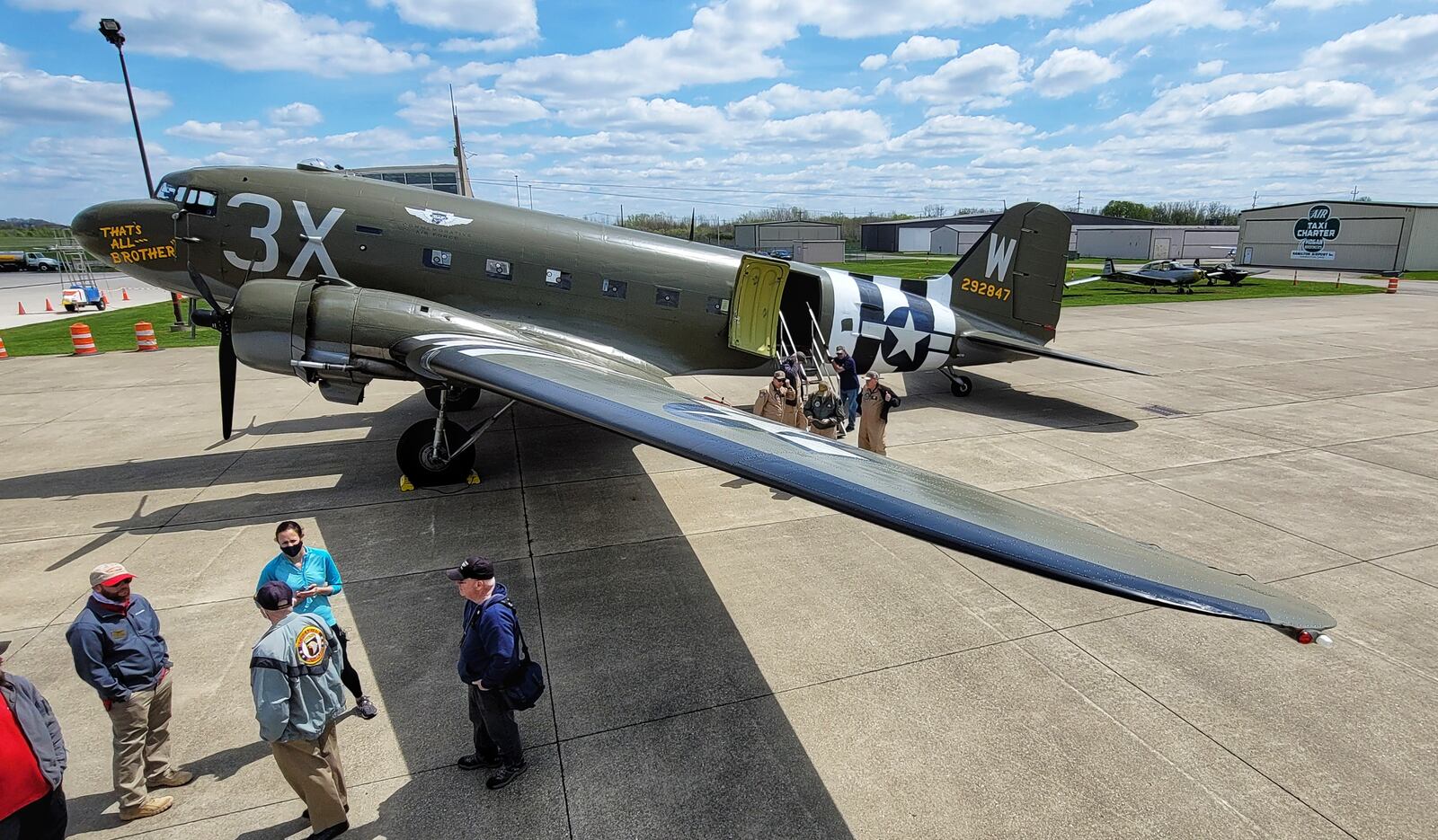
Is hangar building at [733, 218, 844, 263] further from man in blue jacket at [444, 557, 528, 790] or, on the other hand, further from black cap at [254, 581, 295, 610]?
black cap at [254, 581, 295, 610]

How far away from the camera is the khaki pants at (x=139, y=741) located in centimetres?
404

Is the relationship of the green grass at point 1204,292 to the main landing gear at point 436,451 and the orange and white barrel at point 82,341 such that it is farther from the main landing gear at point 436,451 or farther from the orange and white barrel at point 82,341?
the orange and white barrel at point 82,341

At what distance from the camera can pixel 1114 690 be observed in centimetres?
538

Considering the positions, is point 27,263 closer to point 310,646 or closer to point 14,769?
point 14,769

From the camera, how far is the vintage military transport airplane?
5020 mm

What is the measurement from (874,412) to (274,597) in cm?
739

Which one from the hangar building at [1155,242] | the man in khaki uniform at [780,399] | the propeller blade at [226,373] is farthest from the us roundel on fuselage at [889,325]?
the hangar building at [1155,242]

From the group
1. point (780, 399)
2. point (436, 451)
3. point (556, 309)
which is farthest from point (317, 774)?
point (556, 309)

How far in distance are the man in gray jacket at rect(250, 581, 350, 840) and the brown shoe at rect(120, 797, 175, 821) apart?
3.53ft

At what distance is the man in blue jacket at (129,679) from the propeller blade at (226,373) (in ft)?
18.2

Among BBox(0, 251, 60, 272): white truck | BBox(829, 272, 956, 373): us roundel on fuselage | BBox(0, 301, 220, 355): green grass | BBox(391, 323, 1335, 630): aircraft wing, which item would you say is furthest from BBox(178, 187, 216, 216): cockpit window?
BBox(0, 251, 60, 272): white truck

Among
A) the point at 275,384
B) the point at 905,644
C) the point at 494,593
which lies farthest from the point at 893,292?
the point at 275,384

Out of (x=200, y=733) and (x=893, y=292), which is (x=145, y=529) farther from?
(x=893, y=292)

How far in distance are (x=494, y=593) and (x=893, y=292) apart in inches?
447
